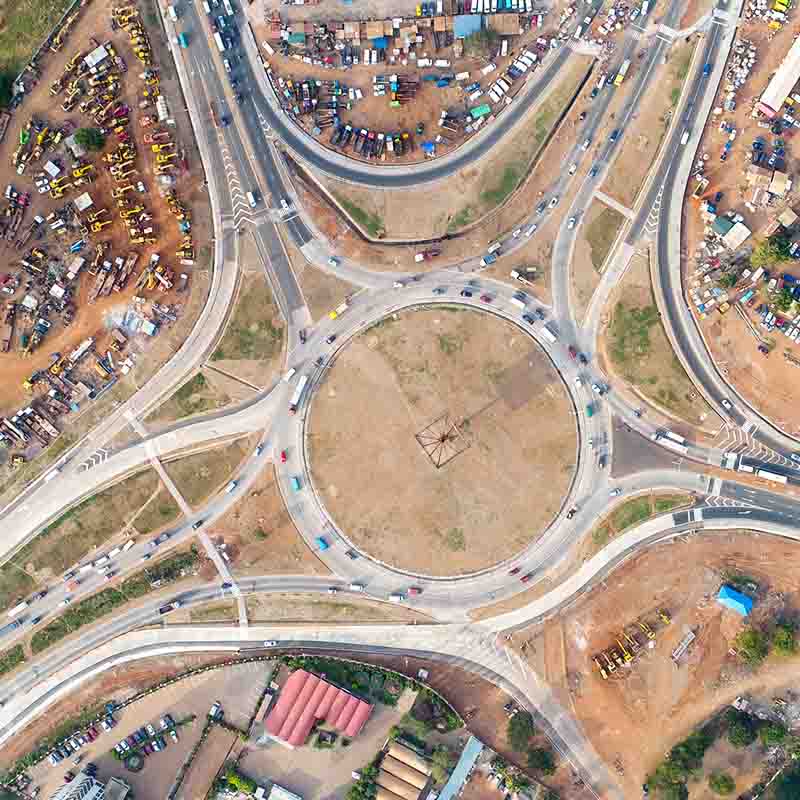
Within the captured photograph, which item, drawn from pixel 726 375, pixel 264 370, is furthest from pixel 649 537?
pixel 264 370

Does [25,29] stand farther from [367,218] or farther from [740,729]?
[740,729]

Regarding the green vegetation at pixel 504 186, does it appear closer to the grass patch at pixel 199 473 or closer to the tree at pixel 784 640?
the grass patch at pixel 199 473

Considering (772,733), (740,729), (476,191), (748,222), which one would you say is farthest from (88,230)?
(772,733)

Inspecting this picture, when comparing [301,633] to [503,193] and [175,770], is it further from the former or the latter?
[503,193]

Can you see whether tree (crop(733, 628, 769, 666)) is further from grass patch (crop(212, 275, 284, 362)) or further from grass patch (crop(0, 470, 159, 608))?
grass patch (crop(0, 470, 159, 608))

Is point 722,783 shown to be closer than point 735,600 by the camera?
Yes
